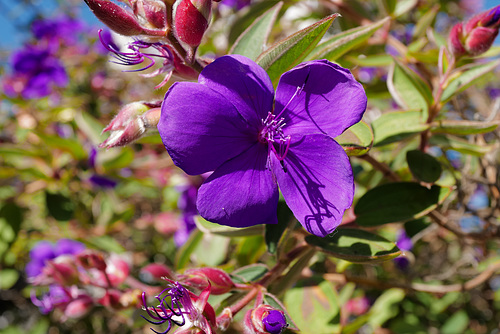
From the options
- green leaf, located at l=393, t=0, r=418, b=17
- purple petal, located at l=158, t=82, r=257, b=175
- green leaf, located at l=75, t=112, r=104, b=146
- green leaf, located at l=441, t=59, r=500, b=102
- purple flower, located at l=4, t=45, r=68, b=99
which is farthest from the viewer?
purple flower, located at l=4, t=45, r=68, b=99

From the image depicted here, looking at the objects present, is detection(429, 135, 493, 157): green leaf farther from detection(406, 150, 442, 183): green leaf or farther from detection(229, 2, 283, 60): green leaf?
detection(229, 2, 283, 60): green leaf

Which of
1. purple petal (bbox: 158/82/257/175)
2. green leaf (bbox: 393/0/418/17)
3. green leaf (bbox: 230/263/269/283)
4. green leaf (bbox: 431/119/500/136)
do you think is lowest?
green leaf (bbox: 230/263/269/283)

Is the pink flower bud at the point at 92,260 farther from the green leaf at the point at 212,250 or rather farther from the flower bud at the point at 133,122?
the flower bud at the point at 133,122

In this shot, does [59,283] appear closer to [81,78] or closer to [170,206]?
[170,206]

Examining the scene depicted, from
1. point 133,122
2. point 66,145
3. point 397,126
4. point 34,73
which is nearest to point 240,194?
point 133,122

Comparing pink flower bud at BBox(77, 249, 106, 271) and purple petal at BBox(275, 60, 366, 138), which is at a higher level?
purple petal at BBox(275, 60, 366, 138)

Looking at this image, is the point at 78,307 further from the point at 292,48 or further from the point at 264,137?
the point at 292,48

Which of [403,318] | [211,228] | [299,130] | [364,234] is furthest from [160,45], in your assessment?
[403,318]

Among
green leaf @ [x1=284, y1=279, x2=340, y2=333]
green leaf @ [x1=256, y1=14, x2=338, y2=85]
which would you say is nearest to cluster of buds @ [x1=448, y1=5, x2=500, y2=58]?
green leaf @ [x1=256, y1=14, x2=338, y2=85]
